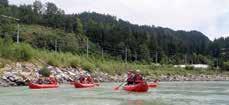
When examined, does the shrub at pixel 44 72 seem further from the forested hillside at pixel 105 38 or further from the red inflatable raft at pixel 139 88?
the forested hillside at pixel 105 38

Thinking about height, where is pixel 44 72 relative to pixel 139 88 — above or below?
above

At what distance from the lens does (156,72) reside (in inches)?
3957

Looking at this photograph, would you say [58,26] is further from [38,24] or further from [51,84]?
[51,84]

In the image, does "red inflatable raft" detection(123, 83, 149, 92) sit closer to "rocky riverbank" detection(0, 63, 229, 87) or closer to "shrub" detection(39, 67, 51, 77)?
"rocky riverbank" detection(0, 63, 229, 87)

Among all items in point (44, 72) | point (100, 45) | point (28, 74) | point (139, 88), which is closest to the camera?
point (139, 88)

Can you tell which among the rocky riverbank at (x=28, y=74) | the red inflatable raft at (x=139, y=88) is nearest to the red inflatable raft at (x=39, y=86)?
the rocky riverbank at (x=28, y=74)

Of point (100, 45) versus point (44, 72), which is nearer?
point (44, 72)

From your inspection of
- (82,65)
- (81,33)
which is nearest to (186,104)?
(82,65)

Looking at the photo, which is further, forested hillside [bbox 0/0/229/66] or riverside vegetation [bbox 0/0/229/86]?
forested hillside [bbox 0/0/229/66]

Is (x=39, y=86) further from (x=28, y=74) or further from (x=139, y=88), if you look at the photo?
(x=139, y=88)

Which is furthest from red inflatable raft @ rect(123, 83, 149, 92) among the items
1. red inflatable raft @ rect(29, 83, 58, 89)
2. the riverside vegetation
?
the riverside vegetation

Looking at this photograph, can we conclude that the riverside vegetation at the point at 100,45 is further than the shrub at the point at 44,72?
Yes

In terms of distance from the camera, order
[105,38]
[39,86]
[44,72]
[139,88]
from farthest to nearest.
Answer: [105,38], [44,72], [39,86], [139,88]

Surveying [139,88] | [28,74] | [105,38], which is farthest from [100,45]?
[139,88]
